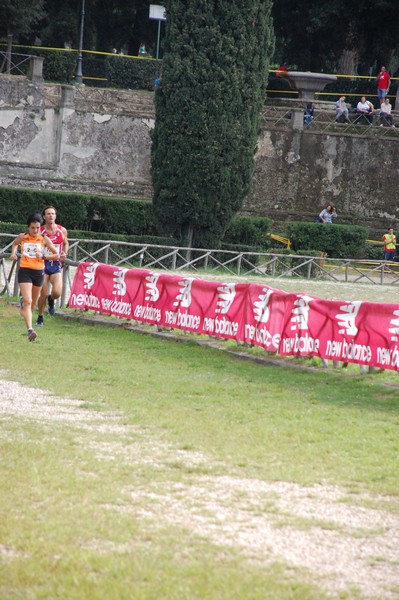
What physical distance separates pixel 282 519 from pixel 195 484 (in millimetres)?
1031

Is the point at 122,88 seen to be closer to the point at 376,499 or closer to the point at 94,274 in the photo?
the point at 94,274

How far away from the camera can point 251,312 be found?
1669 centimetres

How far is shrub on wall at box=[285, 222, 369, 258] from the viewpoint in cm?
3881

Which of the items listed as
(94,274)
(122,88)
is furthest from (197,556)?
(122,88)

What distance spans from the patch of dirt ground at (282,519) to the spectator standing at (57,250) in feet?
29.0

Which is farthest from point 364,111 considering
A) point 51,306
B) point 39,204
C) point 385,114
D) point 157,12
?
point 51,306

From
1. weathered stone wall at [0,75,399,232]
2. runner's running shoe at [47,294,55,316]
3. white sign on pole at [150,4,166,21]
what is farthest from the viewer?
white sign on pole at [150,4,166,21]

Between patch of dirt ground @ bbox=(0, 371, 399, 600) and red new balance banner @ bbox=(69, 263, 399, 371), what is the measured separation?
17.3 feet

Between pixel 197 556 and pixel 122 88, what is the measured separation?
42581 mm

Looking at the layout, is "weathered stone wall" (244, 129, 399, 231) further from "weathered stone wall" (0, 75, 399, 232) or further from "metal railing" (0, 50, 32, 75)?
"metal railing" (0, 50, 32, 75)

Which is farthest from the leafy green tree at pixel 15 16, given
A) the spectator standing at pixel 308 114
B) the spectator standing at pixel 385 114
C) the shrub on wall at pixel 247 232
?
the spectator standing at pixel 385 114

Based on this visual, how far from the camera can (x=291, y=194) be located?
44.5 metres

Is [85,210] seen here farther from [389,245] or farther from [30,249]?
[30,249]

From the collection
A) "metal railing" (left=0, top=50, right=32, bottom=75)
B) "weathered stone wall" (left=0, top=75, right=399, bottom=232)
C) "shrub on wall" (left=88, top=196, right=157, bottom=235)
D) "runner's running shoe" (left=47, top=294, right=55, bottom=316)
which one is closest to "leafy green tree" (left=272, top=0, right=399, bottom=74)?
"weathered stone wall" (left=0, top=75, right=399, bottom=232)
